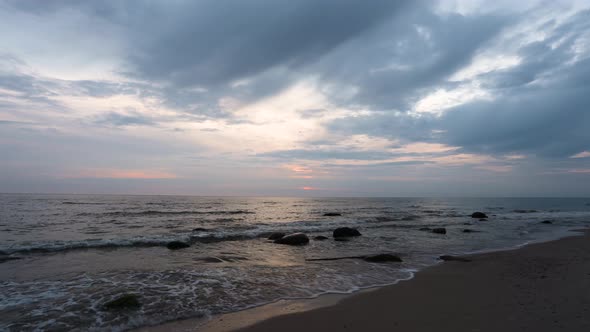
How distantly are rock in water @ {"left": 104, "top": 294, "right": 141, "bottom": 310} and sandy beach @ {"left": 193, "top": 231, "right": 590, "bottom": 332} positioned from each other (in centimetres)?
201

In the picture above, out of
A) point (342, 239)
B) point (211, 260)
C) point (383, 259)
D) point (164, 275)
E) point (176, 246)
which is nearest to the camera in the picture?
point (164, 275)

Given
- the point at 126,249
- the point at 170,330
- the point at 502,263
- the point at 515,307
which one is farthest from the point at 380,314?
the point at 126,249

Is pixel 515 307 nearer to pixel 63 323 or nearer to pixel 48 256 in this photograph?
pixel 63 323

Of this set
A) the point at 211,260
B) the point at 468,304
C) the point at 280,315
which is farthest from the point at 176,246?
the point at 468,304

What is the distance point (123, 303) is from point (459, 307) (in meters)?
9.04

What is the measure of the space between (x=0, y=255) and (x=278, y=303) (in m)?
15.5

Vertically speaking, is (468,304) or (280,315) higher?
(468,304)

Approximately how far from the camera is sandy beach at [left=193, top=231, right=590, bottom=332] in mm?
6520

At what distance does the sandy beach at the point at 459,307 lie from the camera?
652 centimetres

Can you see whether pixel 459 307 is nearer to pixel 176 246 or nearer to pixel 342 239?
pixel 342 239

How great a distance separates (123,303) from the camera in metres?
7.81

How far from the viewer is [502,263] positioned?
1376cm

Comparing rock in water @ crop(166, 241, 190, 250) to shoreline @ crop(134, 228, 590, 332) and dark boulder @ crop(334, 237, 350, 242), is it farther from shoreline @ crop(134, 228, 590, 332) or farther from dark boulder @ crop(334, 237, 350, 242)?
shoreline @ crop(134, 228, 590, 332)

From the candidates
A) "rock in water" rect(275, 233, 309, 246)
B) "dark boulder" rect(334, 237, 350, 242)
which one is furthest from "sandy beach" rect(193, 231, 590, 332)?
"dark boulder" rect(334, 237, 350, 242)
